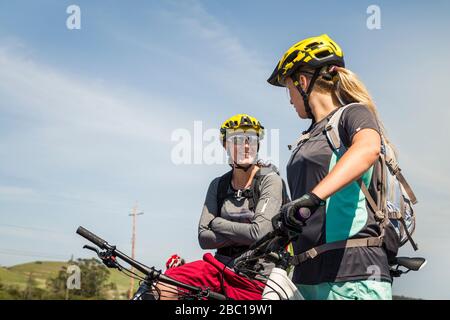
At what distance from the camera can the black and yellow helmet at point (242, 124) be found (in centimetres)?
688

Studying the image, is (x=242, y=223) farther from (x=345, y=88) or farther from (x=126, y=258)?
(x=345, y=88)

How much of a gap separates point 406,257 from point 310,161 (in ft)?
4.13

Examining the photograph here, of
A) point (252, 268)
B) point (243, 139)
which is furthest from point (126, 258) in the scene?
point (243, 139)

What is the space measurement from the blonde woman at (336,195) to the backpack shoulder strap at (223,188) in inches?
93.8

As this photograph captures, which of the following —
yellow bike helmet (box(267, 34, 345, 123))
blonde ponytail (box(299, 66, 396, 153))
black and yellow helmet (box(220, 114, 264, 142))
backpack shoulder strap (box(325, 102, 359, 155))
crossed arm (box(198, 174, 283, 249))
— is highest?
black and yellow helmet (box(220, 114, 264, 142))

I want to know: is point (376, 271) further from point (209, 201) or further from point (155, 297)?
point (209, 201)

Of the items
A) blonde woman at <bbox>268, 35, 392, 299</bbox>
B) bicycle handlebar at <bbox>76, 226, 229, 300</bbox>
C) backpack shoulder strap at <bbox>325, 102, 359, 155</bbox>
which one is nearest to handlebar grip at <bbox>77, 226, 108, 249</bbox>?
bicycle handlebar at <bbox>76, 226, 229, 300</bbox>

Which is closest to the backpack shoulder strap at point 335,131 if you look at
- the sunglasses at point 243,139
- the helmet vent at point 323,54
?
the helmet vent at point 323,54

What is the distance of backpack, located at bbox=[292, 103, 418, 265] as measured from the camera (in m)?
3.33

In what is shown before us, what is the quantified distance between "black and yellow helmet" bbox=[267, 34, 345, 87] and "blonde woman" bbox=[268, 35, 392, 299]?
10 mm

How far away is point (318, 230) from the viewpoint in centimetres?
342

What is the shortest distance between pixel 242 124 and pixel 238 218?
1.53 metres

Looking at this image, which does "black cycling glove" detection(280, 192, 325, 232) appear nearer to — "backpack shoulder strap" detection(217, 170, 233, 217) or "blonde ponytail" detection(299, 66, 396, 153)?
"blonde ponytail" detection(299, 66, 396, 153)
